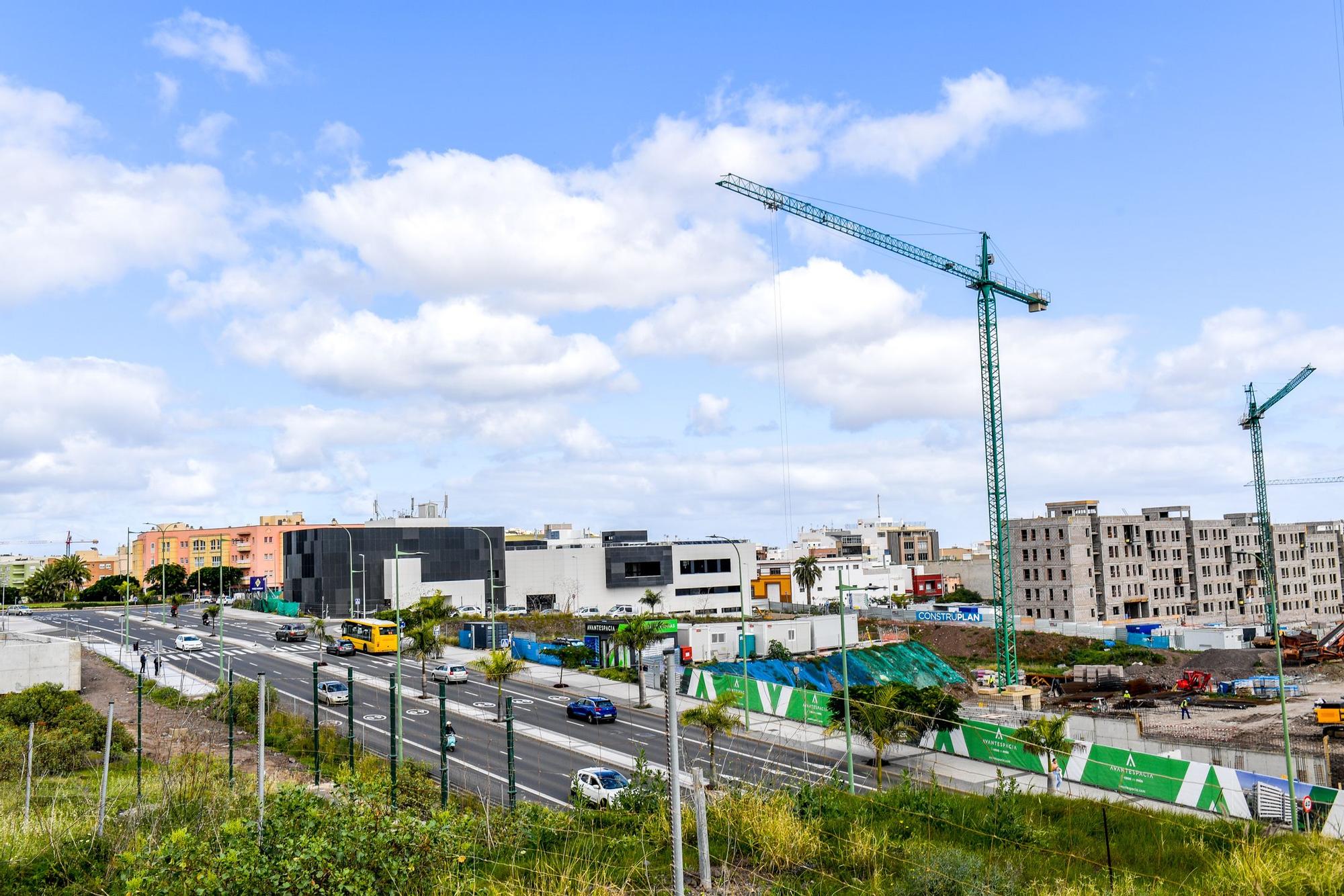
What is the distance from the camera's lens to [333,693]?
48125 mm

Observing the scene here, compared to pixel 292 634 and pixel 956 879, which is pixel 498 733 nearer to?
pixel 956 879

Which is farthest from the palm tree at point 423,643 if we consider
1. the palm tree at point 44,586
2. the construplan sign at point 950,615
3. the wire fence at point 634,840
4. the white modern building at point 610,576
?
the palm tree at point 44,586

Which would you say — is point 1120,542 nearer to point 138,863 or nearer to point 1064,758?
point 1064,758

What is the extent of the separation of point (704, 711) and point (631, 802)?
1536 cm

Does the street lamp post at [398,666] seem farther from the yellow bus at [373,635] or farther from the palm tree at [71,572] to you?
the palm tree at [71,572]

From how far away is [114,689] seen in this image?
50.4 metres

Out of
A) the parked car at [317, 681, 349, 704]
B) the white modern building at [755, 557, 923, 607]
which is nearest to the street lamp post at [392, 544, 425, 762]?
the parked car at [317, 681, 349, 704]

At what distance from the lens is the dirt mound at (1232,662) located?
7438cm

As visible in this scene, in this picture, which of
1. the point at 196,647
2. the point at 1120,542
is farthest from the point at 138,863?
the point at 1120,542

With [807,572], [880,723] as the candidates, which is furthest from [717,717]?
A: [807,572]

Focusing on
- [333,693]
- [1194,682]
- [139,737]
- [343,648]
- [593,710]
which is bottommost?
[1194,682]

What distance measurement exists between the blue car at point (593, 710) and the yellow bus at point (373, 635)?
26.3 meters

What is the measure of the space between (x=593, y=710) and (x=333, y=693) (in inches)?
562

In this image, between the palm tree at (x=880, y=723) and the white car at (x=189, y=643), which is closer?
the palm tree at (x=880, y=723)
